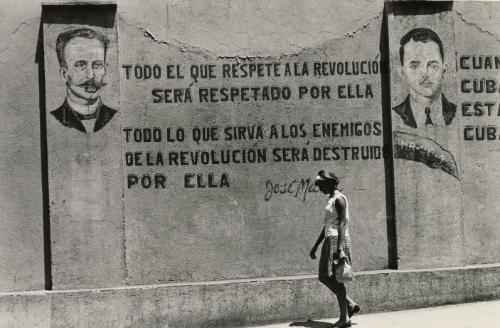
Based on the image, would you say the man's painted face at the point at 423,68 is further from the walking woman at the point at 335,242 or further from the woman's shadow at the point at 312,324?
the woman's shadow at the point at 312,324

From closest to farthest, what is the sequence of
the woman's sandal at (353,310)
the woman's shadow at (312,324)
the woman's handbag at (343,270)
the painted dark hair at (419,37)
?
the woman's handbag at (343,270)
the woman's sandal at (353,310)
the woman's shadow at (312,324)
the painted dark hair at (419,37)

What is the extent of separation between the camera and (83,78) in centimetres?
843

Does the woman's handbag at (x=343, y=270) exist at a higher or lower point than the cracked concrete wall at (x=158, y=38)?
lower

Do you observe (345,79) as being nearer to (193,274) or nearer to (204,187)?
(204,187)

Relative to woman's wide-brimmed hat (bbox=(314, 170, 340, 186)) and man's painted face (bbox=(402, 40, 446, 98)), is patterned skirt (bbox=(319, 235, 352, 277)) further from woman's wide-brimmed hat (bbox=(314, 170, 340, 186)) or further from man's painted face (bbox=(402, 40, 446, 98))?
man's painted face (bbox=(402, 40, 446, 98))

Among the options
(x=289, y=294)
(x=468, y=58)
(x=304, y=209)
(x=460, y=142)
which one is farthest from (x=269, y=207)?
(x=468, y=58)

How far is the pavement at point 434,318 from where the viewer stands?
8.04m

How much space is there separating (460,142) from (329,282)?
253 cm

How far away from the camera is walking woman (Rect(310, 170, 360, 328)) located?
773 cm

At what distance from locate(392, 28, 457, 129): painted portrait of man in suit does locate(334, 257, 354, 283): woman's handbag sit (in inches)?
82.1

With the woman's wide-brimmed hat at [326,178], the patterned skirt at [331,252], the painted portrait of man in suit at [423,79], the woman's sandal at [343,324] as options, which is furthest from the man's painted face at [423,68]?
the woman's sandal at [343,324]

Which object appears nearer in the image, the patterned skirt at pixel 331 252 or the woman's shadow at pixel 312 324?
the patterned skirt at pixel 331 252

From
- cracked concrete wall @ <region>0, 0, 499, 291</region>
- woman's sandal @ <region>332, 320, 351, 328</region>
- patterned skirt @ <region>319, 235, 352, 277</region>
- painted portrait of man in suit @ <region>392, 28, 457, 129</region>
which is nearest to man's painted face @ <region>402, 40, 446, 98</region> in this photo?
painted portrait of man in suit @ <region>392, 28, 457, 129</region>
